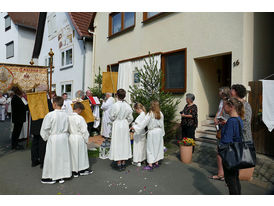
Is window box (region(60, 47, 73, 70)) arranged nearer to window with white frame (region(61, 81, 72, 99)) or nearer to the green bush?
window with white frame (region(61, 81, 72, 99))

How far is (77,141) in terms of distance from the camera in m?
4.50

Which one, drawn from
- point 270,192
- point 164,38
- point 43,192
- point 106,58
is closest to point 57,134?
point 43,192

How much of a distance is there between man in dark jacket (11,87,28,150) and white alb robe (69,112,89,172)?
3104 millimetres

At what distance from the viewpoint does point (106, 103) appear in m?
8.34

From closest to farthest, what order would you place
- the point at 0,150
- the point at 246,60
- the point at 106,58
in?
1. the point at 246,60
2. the point at 0,150
3. the point at 106,58

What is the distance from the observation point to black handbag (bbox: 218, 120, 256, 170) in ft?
9.20

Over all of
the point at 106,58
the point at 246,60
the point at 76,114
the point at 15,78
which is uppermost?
the point at 106,58

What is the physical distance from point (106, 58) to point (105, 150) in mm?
6621

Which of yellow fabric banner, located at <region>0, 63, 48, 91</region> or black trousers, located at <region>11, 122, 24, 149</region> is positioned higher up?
yellow fabric banner, located at <region>0, 63, 48, 91</region>

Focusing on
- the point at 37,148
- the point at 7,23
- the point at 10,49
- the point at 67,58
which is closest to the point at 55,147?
the point at 37,148

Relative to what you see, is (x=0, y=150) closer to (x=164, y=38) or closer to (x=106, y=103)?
(x=106, y=103)

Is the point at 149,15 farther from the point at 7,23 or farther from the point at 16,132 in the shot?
the point at 7,23

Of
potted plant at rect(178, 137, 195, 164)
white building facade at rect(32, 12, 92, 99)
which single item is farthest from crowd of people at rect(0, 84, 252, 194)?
white building facade at rect(32, 12, 92, 99)

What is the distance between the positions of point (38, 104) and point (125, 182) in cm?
320
